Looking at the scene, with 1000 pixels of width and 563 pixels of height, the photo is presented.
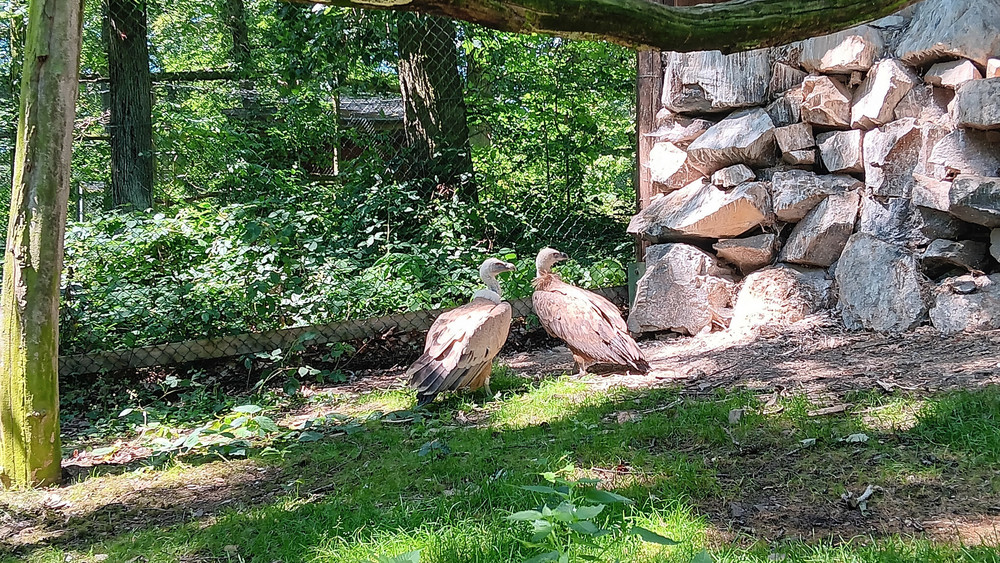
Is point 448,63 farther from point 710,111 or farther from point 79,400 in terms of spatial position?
point 79,400

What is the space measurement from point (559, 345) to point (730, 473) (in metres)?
3.21

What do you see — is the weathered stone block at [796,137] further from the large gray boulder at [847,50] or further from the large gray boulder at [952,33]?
the large gray boulder at [952,33]

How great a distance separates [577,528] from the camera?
1937mm

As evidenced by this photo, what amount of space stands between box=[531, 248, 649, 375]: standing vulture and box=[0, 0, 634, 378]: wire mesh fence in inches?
35.0

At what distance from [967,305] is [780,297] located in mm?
1075

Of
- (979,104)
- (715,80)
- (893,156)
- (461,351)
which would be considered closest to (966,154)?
(979,104)

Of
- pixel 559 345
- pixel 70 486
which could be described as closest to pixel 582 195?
pixel 559 345

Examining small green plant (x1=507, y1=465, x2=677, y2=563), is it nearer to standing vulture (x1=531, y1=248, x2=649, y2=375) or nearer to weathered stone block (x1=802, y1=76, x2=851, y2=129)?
standing vulture (x1=531, y1=248, x2=649, y2=375)

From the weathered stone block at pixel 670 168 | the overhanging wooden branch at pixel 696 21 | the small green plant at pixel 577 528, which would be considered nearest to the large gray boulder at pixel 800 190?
the weathered stone block at pixel 670 168

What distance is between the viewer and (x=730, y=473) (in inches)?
111

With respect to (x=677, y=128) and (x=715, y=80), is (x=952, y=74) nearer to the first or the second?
(x=715, y=80)

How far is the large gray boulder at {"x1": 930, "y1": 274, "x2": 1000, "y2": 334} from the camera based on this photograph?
13.8 ft

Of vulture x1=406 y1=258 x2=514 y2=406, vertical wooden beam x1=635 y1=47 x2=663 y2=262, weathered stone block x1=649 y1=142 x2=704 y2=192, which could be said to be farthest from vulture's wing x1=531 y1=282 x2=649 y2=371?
weathered stone block x1=649 y1=142 x2=704 y2=192

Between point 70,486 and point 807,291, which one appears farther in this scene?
point 807,291
